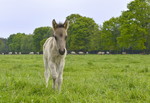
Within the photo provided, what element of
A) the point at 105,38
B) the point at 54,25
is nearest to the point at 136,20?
the point at 105,38

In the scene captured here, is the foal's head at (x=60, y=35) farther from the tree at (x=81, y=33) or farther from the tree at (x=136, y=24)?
the tree at (x=81, y=33)

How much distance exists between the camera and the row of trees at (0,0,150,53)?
4944cm

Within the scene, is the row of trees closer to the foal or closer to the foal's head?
the foal

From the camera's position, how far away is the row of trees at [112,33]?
162 feet

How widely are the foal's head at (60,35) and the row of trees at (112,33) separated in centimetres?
4358

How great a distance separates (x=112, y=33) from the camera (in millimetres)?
67312

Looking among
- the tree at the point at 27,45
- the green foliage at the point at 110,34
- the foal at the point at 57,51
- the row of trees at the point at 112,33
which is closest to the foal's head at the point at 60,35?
the foal at the point at 57,51

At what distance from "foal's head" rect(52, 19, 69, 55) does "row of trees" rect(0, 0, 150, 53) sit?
4358 centimetres

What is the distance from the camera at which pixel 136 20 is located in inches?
1978

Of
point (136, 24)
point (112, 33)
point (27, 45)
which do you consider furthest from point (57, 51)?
point (27, 45)

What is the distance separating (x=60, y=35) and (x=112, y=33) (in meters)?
62.2

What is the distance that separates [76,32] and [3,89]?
67.8 m

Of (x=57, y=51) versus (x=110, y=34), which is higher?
(x=110, y=34)

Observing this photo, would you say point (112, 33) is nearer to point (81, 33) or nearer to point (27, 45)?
point (81, 33)
